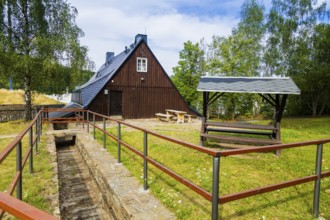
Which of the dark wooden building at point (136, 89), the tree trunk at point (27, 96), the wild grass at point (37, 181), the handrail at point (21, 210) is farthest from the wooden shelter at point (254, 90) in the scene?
the tree trunk at point (27, 96)

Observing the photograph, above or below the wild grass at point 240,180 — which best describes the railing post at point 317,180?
above

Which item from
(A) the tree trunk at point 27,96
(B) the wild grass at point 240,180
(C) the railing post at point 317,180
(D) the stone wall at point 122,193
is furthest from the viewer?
(A) the tree trunk at point 27,96

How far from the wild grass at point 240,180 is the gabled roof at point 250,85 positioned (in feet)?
6.47

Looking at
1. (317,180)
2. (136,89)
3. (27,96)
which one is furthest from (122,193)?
(136,89)

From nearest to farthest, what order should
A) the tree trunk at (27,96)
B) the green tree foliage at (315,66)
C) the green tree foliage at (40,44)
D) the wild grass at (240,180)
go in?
the wild grass at (240,180), the green tree foliage at (40,44), the tree trunk at (27,96), the green tree foliage at (315,66)

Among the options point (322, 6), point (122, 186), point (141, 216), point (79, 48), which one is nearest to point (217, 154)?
point (141, 216)

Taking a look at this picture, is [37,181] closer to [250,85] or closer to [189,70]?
[250,85]

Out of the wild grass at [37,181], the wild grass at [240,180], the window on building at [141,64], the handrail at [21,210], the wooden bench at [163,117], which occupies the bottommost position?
the wild grass at [37,181]

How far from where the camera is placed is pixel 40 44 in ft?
40.5

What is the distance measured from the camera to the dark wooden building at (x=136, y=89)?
632 inches

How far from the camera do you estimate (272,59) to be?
22547mm

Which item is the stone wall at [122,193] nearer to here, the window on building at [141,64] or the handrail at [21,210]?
the handrail at [21,210]

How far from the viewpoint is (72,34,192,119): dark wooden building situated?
1606 cm

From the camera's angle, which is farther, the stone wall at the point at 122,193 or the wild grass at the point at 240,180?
the wild grass at the point at 240,180
